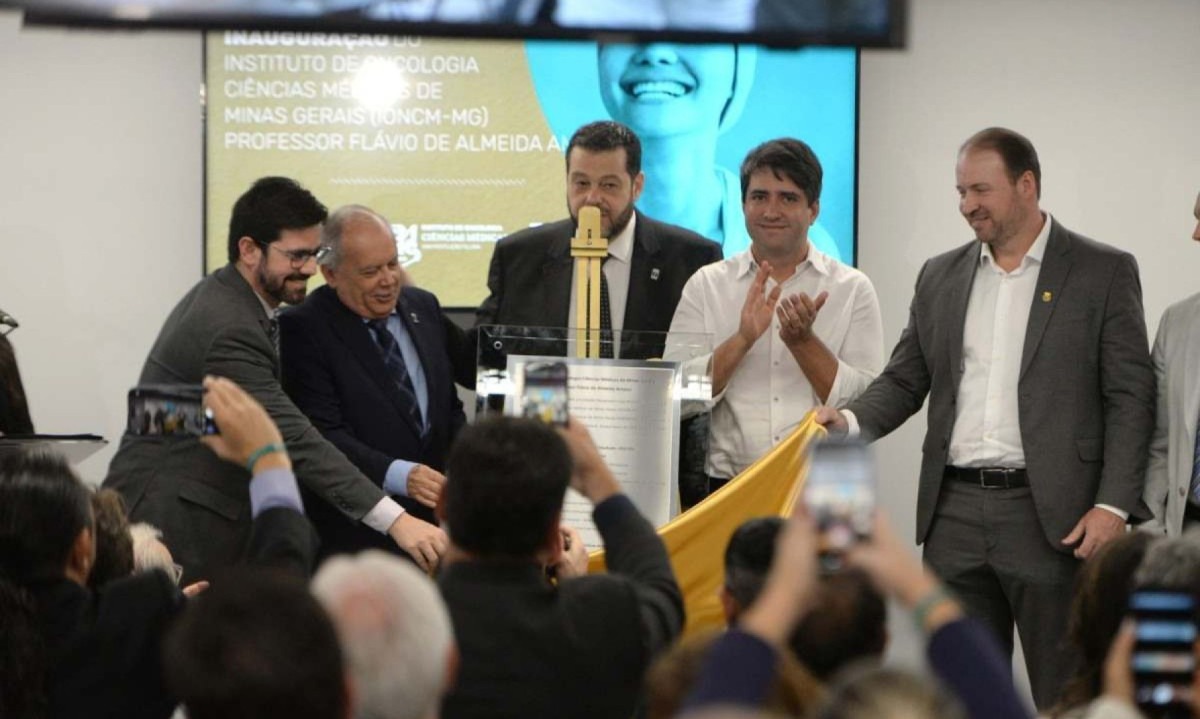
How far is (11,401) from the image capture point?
5000 millimetres

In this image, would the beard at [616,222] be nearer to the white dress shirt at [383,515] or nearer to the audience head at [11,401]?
the white dress shirt at [383,515]

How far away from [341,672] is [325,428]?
292 cm

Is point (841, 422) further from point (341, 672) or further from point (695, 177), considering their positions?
point (341, 672)

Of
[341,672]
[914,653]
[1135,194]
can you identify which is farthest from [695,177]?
[341,672]

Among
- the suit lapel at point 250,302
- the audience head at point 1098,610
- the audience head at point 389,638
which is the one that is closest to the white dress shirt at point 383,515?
the suit lapel at point 250,302

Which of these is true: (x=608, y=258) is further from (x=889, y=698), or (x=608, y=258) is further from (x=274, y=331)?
(x=889, y=698)

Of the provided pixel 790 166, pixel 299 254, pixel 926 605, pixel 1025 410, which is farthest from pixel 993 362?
pixel 926 605

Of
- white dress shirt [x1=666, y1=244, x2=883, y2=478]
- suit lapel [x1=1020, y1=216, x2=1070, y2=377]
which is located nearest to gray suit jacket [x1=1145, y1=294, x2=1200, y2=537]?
suit lapel [x1=1020, y1=216, x2=1070, y2=377]

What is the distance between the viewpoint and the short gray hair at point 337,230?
14.8ft

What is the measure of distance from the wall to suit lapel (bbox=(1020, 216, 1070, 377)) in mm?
1771

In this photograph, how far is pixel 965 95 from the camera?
6.37 metres

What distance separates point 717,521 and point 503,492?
1657mm

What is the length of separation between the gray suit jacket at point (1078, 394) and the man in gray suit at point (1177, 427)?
0.06 metres

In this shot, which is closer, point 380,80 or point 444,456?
point 444,456
